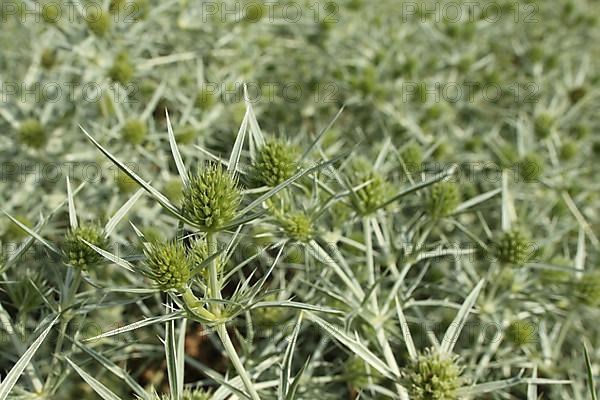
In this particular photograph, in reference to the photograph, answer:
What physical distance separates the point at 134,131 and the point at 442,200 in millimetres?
899

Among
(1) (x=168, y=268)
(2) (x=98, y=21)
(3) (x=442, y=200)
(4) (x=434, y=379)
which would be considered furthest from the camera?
(2) (x=98, y=21)

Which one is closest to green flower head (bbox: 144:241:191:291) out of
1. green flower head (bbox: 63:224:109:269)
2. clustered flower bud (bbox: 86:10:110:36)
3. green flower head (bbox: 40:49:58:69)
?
green flower head (bbox: 63:224:109:269)

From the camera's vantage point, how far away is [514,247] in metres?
1.31

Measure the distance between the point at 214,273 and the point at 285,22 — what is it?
1536 millimetres

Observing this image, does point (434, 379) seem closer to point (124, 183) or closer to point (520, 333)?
point (520, 333)

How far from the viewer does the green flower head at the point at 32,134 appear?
1.68 meters

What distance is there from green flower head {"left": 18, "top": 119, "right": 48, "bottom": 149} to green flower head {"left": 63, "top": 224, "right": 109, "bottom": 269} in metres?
0.80

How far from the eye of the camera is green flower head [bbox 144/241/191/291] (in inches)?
32.2

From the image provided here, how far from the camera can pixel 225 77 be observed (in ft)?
7.01

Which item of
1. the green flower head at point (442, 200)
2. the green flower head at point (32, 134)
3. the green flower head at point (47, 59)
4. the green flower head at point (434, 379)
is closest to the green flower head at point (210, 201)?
the green flower head at point (434, 379)

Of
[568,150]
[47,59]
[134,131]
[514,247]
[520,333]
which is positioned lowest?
[520,333]

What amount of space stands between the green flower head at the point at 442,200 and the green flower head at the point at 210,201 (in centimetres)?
55

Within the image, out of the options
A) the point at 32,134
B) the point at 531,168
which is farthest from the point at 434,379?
the point at 32,134

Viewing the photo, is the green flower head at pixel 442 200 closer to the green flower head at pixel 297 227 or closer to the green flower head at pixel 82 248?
the green flower head at pixel 297 227
